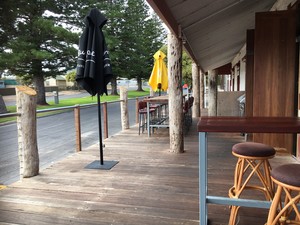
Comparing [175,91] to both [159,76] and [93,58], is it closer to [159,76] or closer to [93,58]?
[93,58]

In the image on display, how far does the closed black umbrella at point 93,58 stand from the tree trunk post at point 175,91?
127 cm

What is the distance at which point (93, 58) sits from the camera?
139 inches

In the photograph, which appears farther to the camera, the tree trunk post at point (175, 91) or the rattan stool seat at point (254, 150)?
the tree trunk post at point (175, 91)

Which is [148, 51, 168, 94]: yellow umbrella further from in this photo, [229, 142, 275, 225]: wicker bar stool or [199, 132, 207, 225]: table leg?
[199, 132, 207, 225]: table leg

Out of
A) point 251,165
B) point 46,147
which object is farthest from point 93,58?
point 46,147

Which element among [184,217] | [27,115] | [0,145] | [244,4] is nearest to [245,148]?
[184,217]

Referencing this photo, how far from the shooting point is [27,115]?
3.34 m

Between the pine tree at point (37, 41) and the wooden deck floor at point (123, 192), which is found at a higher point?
the pine tree at point (37, 41)

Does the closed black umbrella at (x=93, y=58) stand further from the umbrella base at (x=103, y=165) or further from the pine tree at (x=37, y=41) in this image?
the pine tree at (x=37, y=41)

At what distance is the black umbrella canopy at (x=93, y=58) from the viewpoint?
3.52 m

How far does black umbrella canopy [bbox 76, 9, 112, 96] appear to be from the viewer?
11.5 ft

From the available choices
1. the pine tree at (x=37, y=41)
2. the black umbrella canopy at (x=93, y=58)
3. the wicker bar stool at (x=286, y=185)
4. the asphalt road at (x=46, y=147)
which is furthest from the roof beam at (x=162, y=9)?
the pine tree at (x=37, y=41)

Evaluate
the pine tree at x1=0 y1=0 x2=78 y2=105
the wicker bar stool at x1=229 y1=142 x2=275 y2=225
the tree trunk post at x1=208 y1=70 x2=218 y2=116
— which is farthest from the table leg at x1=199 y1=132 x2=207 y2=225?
the pine tree at x1=0 y1=0 x2=78 y2=105

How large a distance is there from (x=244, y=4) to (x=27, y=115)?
359 cm
